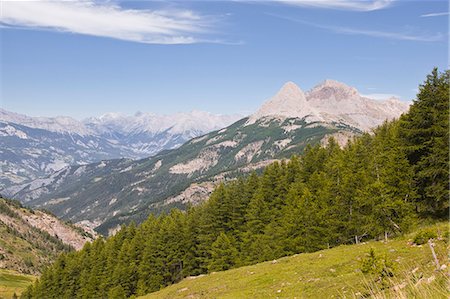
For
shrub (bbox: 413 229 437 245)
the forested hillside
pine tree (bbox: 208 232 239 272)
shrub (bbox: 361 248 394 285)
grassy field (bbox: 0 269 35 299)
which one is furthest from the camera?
grassy field (bbox: 0 269 35 299)

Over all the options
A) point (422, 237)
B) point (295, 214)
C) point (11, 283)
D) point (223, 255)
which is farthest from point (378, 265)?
point (11, 283)

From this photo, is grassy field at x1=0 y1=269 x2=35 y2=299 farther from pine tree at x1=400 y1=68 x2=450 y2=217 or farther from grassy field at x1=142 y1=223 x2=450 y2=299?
pine tree at x1=400 y1=68 x2=450 y2=217

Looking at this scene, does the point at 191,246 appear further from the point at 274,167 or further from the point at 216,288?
the point at 216,288

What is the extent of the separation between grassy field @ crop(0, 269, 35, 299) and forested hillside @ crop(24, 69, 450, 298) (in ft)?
211

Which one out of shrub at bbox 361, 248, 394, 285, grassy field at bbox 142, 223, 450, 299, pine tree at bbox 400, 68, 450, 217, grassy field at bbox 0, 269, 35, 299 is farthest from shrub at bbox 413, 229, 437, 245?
grassy field at bbox 0, 269, 35, 299

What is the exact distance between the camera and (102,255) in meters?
88.3

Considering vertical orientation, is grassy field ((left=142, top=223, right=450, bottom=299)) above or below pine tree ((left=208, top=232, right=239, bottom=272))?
above

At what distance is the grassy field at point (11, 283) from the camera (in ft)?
517

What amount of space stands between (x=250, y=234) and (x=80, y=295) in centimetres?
4546

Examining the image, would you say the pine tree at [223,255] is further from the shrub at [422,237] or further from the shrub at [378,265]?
the shrub at [378,265]

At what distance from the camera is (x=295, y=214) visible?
5775 cm

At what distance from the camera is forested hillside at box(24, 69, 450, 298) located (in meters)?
41.7

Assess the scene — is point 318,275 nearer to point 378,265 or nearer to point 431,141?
point 378,265

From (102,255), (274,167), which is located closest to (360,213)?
(274,167)
